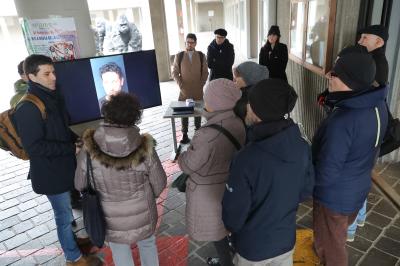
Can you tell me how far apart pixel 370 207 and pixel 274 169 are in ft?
8.42

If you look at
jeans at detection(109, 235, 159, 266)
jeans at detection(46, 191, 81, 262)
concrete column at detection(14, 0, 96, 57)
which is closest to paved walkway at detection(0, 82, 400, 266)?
jeans at detection(46, 191, 81, 262)

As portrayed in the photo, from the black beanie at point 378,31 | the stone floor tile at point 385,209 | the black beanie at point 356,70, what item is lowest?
the stone floor tile at point 385,209

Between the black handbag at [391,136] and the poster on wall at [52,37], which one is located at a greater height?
the poster on wall at [52,37]

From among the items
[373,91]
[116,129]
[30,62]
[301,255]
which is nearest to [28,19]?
[30,62]

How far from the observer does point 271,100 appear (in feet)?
5.21

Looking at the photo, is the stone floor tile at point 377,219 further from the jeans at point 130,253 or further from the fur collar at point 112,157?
the fur collar at point 112,157

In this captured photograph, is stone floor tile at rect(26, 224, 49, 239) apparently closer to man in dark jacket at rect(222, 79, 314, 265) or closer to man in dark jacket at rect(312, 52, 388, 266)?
man in dark jacket at rect(222, 79, 314, 265)

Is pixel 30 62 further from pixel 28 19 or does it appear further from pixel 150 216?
pixel 150 216

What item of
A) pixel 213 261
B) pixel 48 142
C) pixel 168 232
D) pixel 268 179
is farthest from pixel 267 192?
pixel 168 232

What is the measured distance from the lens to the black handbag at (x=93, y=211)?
2072 mm

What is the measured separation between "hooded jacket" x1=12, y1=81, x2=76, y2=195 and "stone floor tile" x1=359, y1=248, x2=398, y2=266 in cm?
273

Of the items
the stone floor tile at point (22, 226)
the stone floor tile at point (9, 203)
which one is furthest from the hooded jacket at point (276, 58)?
the stone floor tile at point (9, 203)

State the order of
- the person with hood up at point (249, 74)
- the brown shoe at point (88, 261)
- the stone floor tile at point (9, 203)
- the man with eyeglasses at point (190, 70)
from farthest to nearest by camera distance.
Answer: the man with eyeglasses at point (190, 70)
the stone floor tile at point (9, 203)
the person with hood up at point (249, 74)
the brown shoe at point (88, 261)

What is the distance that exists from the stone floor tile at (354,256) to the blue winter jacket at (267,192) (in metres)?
1.25
